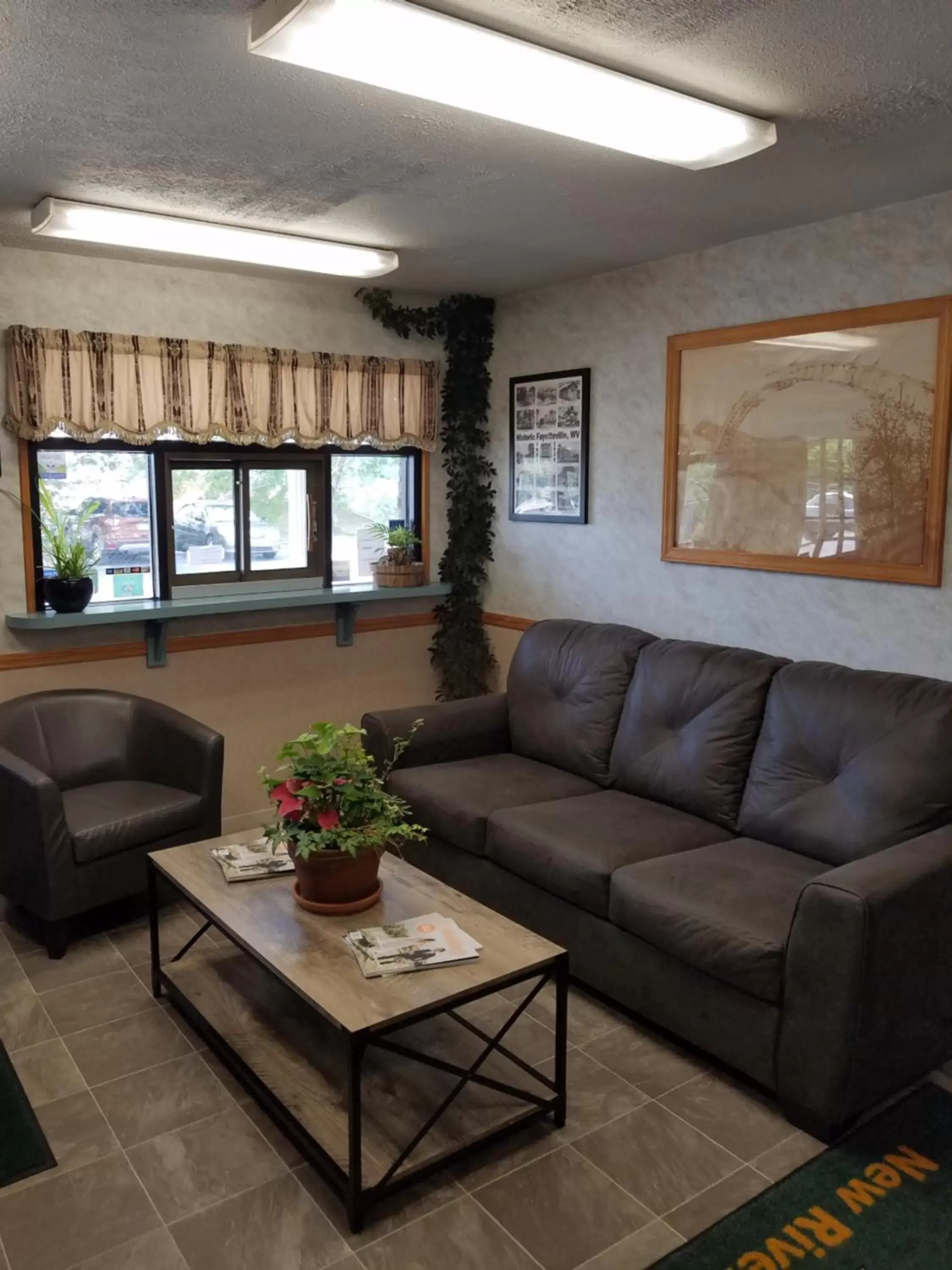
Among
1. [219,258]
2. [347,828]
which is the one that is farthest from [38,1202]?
[219,258]

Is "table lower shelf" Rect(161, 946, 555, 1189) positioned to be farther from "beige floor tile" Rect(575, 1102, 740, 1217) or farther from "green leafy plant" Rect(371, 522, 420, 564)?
"green leafy plant" Rect(371, 522, 420, 564)

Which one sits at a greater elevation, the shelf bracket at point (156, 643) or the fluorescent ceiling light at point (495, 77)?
the fluorescent ceiling light at point (495, 77)

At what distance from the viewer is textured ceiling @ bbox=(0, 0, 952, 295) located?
1.94 meters

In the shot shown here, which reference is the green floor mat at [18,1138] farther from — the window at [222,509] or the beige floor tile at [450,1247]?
the window at [222,509]

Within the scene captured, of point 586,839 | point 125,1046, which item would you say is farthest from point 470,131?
point 125,1046

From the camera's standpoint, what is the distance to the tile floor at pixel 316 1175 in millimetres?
2066

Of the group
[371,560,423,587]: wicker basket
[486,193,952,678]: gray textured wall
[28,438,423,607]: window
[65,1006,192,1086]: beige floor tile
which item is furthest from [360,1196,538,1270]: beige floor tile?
[371,560,423,587]: wicker basket

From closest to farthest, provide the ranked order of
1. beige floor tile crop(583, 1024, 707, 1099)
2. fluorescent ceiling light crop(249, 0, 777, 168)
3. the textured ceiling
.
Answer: fluorescent ceiling light crop(249, 0, 777, 168), the textured ceiling, beige floor tile crop(583, 1024, 707, 1099)

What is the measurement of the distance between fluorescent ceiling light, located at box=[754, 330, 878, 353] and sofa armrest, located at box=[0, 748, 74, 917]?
296 cm

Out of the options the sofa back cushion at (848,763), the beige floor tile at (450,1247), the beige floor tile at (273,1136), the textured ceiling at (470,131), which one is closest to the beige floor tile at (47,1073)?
the beige floor tile at (273,1136)

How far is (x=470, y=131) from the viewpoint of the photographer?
2.49 metres

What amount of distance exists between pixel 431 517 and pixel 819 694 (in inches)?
97.4

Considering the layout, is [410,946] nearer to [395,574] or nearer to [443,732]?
[443,732]

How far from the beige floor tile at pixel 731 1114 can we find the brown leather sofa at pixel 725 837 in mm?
78
